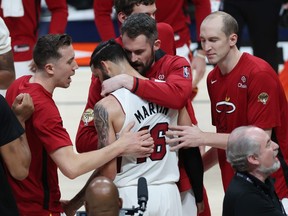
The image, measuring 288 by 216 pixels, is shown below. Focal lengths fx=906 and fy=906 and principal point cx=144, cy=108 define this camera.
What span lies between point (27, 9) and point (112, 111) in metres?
3.13

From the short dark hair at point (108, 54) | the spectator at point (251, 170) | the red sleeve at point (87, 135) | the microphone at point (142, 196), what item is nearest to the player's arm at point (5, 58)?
the red sleeve at point (87, 135)

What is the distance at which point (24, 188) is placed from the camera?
17.9 ft

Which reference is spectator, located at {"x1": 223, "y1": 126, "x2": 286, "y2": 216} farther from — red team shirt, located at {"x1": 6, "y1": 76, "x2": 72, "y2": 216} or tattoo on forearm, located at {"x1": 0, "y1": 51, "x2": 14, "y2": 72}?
tattoo on forearm, located at {"x1": 0, "y1": 51, "x2": 14, "y2": 72}

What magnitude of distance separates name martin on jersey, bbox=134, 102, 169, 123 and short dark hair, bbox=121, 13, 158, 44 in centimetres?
41

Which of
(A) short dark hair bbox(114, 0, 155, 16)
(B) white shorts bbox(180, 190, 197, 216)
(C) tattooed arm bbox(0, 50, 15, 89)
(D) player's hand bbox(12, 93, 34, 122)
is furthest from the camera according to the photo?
(C) tattooed arm bbox(0, 50, 15, 89)

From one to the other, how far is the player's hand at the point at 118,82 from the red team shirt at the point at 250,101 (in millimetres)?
877

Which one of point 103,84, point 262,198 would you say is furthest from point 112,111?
point 262,198

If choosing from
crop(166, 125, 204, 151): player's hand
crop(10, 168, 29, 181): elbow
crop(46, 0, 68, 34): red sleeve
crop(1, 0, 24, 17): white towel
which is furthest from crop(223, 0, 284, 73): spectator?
crop(10, 168, 29, 181): elbow

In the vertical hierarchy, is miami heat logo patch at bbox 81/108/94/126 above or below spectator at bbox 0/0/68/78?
above

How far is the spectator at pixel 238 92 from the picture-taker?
19.0ft

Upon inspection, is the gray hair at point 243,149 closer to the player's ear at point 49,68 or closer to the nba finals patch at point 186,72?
the nba finals patch at point 186,72

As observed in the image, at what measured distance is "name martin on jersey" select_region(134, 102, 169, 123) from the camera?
5.35 m

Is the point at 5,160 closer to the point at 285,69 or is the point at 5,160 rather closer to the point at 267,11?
the point at 267,11

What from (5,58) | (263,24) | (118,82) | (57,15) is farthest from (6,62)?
(263,24)
